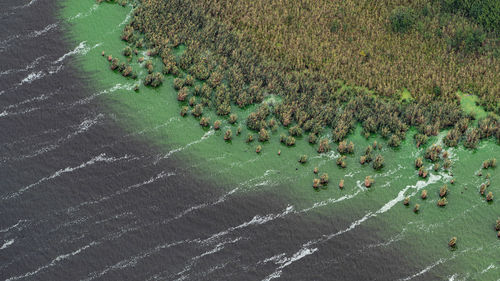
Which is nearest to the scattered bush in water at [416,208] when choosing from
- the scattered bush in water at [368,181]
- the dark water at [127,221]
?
the scattered bush in water at [368,181]

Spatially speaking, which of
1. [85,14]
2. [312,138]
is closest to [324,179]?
[312,138]

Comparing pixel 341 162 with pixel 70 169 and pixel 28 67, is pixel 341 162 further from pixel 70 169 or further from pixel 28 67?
pixel 28 67

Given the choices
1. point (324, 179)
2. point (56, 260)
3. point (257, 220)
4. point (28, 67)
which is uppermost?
point (28, 67)

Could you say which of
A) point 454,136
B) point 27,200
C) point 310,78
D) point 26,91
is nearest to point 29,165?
point 27,200

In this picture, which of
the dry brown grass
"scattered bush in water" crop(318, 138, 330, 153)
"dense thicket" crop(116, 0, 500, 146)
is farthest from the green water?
the dry brown grass

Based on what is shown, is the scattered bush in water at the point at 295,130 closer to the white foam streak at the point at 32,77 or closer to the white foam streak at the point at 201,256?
the white foam streak at the point at 201,256

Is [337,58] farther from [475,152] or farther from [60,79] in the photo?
[60,79]
